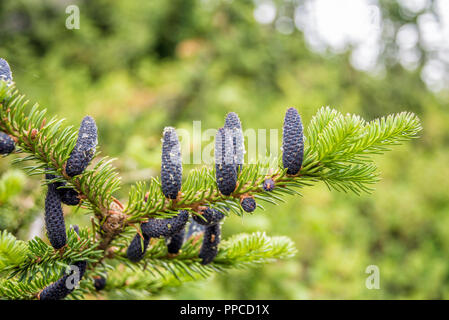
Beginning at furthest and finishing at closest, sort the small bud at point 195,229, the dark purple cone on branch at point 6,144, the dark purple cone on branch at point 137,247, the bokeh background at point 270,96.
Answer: the bokeh background at point 270,96 < the small bud at point 195,229 < the dark purple cone on branch at point 137,247 < the dark purple cone on branch at point 6,144

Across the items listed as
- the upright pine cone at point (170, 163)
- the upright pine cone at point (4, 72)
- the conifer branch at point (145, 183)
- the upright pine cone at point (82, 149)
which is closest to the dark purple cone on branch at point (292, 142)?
the conifer branch at point (145, 183)

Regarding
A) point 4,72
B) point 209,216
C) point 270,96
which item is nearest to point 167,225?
point 209,216

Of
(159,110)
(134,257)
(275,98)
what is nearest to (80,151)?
(134,257)

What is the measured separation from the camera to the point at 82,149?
1.53 feet

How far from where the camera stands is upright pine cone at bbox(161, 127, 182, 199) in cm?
47

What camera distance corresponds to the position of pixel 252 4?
150 inches

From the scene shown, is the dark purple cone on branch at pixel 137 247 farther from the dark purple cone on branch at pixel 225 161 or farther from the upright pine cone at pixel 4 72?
the upright pine cone at pixel 4 72

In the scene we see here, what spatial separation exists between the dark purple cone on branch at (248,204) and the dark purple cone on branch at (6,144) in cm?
30

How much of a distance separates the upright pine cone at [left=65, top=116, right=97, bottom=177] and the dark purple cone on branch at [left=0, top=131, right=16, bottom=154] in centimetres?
7

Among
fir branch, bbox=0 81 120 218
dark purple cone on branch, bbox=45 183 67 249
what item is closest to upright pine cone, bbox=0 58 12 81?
fir branch, bbox=0 81 120 218

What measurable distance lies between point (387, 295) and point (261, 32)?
2836 millimetres

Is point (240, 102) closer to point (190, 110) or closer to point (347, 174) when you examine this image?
point (190, 110)

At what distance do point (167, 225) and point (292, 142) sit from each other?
199mm

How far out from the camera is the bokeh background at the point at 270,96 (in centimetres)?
219
